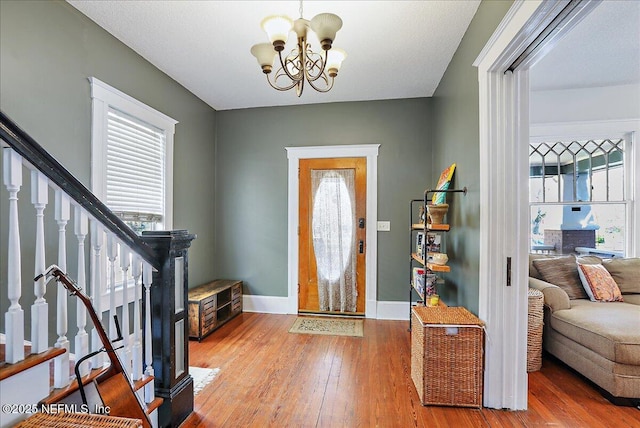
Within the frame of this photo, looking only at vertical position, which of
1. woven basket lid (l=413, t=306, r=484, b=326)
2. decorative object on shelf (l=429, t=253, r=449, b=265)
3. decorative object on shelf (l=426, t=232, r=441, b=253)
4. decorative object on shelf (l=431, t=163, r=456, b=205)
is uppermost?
decorative object on shelf (l=431, t=163, r=456, b=205)

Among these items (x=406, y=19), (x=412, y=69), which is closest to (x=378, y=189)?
(x=412, y=69)

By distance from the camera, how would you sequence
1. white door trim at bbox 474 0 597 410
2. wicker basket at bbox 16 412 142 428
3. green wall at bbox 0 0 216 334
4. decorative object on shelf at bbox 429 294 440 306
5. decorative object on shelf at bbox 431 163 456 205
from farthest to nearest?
decorative object on shelf at bbox 431 163 456 205 < decorative object on shelf at bbox 429 294 440 306 < white door trim at bbox 474 0 597 410 < green wall at bbox 0 0 216 334 < wicker basket at bbox 16 412 142 428

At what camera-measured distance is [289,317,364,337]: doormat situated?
130 inches

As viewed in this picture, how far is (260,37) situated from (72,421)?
2.68m

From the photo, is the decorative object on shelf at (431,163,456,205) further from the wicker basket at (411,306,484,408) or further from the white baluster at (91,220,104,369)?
the white baluster at (91,220,104,369)

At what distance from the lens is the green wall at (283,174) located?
3770mm

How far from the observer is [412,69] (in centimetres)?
301

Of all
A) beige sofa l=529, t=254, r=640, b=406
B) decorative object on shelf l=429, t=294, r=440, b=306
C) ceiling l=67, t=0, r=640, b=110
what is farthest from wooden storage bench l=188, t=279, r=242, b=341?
beige sofa l=529, t=254, r=640, b=406

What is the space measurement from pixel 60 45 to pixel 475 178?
3.08 meters

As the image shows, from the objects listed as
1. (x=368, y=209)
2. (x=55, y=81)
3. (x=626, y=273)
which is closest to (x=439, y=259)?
(x=368, y=209)

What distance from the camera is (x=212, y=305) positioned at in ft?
10.7

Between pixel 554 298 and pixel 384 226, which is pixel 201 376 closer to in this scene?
pixel 384 226

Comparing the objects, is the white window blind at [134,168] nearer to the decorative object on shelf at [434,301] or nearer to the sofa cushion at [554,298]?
the decorative object on shelf at [434,301]

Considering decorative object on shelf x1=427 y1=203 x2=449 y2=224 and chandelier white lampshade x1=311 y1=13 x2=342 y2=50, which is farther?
decorative object on shelf x1=427 y1=203 x2=449 y2=224
